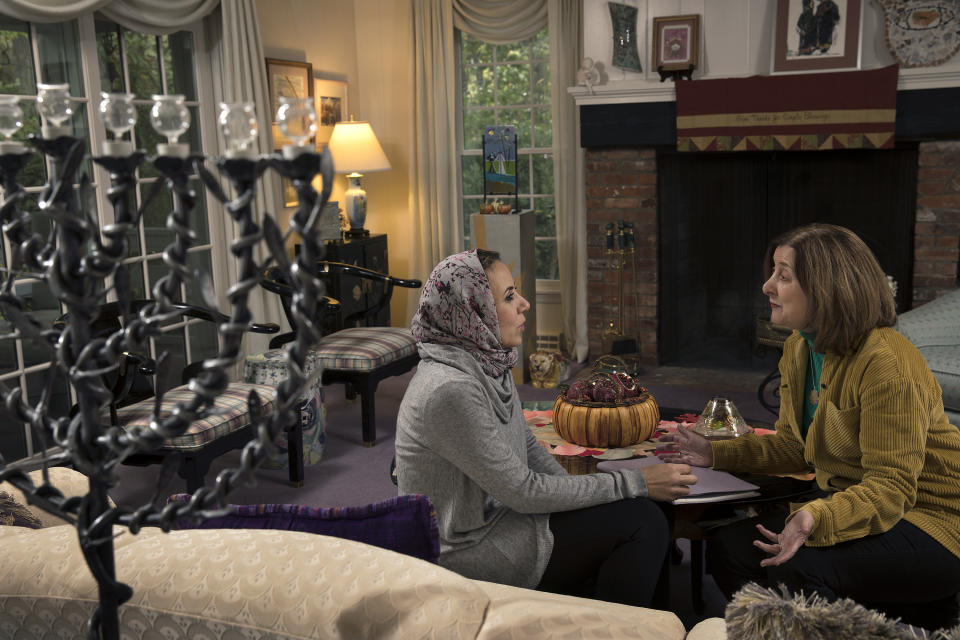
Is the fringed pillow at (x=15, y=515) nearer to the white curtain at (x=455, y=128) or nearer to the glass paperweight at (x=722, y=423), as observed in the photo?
the glass paperweight at (x=722, y=423)

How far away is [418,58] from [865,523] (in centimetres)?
491

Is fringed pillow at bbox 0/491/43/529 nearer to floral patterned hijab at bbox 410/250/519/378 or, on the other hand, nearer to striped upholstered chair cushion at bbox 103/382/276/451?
floral patterned hijab at bbox 410/250/519/378

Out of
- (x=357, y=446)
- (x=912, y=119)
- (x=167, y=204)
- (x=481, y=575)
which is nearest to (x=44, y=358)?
(x=167, y=204)

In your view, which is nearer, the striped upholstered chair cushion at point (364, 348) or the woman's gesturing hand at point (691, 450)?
the woman's gesturing hand at point (691, 450)

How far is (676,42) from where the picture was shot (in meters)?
5.09

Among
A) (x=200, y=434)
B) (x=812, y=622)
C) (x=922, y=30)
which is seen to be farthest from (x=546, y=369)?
(x=812, y=622)

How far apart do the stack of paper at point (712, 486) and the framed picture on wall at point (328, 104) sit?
4048 mm

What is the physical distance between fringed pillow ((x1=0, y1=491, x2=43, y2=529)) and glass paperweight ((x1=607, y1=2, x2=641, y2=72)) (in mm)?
4441

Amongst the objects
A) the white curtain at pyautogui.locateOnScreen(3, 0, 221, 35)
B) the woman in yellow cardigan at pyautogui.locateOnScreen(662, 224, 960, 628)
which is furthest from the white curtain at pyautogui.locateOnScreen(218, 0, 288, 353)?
the woman in yellow cardigan at pyautogui.locateOnScreen(662, 224, 960, 628)

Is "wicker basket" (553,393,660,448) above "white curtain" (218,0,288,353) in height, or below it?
below

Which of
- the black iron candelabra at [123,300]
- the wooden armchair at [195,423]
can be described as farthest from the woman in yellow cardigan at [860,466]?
the wooden armchair at [195,423]

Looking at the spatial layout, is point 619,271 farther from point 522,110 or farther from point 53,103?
point 53,103

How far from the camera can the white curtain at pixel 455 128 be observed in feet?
18.7

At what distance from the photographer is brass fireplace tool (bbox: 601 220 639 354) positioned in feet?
17.7
